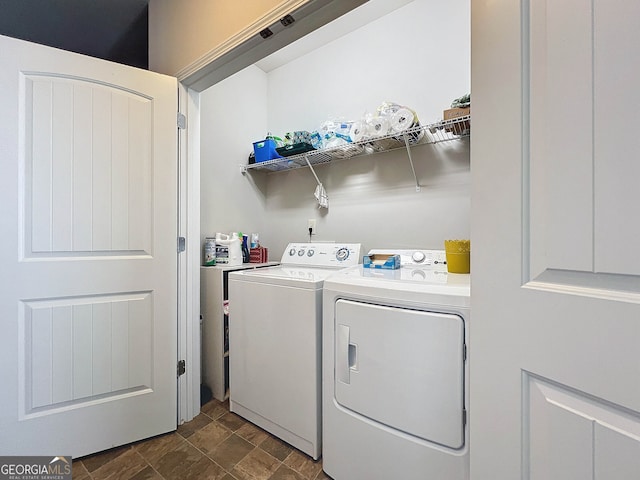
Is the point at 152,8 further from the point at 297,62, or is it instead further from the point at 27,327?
the point at 27,327

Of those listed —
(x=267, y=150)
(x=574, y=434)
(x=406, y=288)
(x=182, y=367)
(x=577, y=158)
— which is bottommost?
(x=182, y=367)

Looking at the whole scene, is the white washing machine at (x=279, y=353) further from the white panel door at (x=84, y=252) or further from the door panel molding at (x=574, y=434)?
the door panel molding at (x=574, y=434)

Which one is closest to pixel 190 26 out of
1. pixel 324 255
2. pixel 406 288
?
pixel 324 255

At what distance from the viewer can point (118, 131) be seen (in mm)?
1427

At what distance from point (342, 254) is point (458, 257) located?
31.4 inches

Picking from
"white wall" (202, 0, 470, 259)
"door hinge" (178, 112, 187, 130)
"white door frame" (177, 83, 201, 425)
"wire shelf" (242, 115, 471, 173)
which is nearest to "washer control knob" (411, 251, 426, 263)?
"white wall" (202, 0, 470, 259)

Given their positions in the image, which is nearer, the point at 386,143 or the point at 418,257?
the point at 418,257

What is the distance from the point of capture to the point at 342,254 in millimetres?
1980

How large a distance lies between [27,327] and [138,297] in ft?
1.40

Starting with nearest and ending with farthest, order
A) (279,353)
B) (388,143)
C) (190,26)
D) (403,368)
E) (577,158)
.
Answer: (577,158) → (403,368) → (279,353) → (190,26) → (388,143)

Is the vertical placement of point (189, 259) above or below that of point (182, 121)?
below

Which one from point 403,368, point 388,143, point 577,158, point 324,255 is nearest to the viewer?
point 577,158

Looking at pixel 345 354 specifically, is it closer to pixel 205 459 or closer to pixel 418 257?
pixel 418 257

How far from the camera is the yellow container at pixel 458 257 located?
1.37 metres
